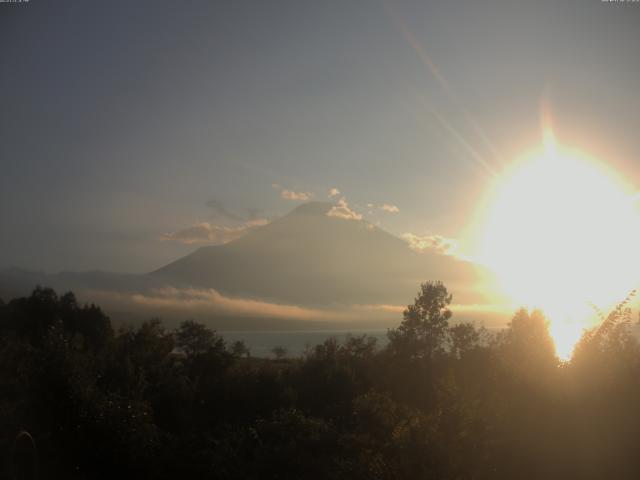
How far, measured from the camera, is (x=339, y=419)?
22797 millimetres

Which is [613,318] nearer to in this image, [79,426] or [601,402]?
[601,402]

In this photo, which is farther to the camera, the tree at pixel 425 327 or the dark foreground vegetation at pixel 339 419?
the tree at pixel 425 327

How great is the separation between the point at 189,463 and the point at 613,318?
11093mm

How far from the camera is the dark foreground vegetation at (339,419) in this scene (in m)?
6.48

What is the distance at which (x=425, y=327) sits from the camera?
45.9 metres

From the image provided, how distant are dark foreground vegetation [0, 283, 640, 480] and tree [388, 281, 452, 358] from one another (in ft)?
A: 19.1

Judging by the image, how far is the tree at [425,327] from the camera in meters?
41.6

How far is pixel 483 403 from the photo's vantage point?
23.8 ft

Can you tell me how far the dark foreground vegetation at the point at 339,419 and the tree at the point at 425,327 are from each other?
5.84 m

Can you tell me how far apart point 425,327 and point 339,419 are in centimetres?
2448

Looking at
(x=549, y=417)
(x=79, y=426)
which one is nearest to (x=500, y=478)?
(x=549, y=417)

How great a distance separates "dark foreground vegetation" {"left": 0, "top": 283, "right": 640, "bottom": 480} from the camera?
6.48m

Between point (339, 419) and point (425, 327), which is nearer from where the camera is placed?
point (339, 419)

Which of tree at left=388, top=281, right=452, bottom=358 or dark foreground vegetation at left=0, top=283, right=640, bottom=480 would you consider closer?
dark foreground vegetation at left=0, top=283, right=640, bottom=480
